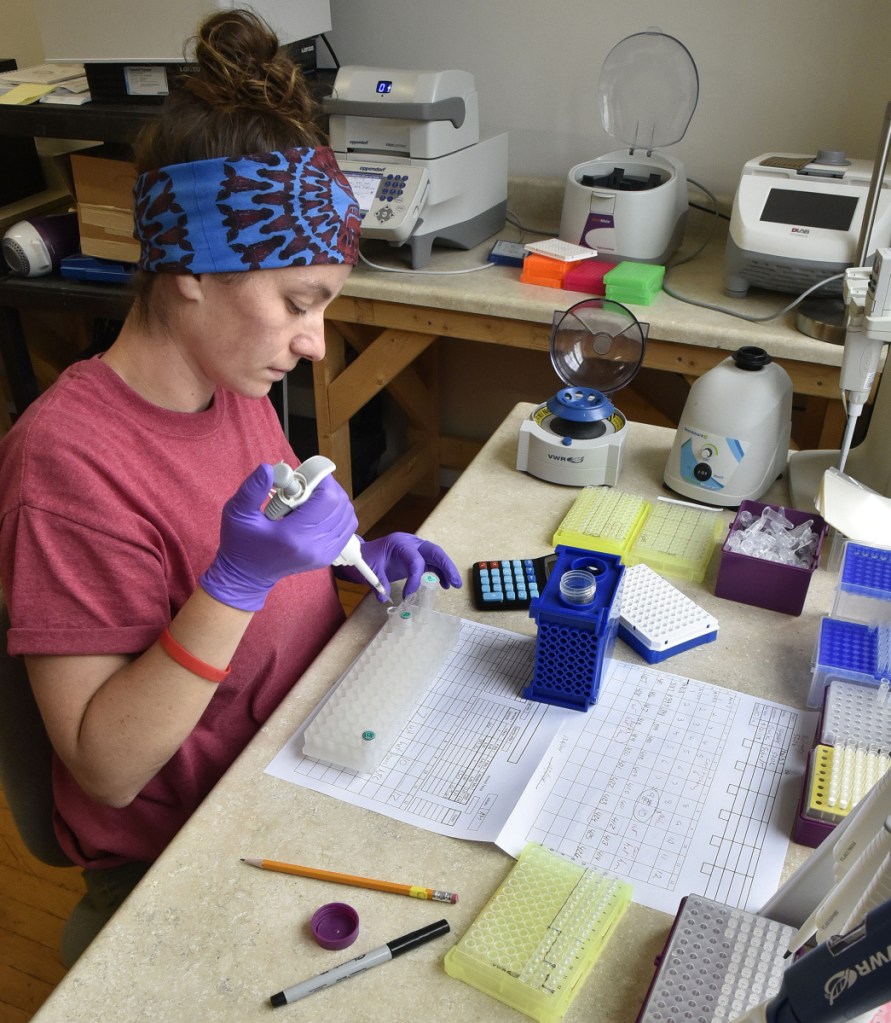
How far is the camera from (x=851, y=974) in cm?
43

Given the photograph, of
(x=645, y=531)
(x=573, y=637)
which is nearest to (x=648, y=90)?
(x=645, y=531)

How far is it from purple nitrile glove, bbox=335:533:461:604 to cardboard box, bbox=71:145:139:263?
1.44 m

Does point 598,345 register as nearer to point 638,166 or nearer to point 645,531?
point 645,531

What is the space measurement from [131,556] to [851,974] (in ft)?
2.25

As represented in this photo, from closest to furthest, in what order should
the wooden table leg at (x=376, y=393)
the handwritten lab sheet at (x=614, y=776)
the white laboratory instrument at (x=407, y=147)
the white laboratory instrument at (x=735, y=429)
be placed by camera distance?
the handwritten lab sheet at (x=614, y=776) → the white laboratory instrument at (x=735, y=429) → the white laboratory instrument at (x=407, y=147) → the wooden table leg at (x=376, y=393)

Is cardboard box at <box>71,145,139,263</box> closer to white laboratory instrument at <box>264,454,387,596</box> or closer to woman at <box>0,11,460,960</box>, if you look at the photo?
woman at <box>0,11,460,960</box>

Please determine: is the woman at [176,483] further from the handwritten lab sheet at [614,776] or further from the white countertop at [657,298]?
the white countertop at [657,298]

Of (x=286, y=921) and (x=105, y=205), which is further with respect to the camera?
(x=105, y=205)

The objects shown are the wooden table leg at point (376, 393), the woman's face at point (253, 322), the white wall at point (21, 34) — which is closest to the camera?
the woman's face at point (253, 322)

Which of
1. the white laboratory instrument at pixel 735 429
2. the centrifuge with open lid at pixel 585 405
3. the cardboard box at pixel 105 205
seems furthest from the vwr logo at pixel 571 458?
the cardboard box at pixel 105 205

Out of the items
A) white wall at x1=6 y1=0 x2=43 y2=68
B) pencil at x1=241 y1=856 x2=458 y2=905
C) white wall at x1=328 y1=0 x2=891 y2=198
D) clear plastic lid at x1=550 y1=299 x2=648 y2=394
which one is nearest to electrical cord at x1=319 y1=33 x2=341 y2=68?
white wall at x1=328 y1=0 x2=891 y2=198

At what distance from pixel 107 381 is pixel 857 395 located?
94 centimetres

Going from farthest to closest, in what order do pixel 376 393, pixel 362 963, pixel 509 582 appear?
pixel 376 393 → pixel 509 582 → pixel 362 963

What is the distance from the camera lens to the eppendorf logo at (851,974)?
0.41m
